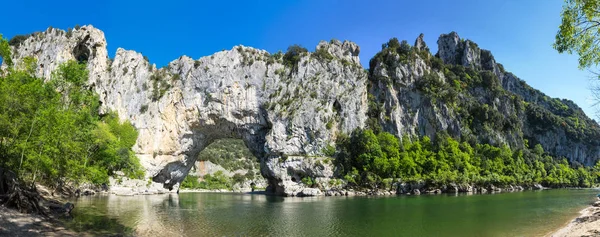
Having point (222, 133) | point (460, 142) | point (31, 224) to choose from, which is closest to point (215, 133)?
point (222, 133)

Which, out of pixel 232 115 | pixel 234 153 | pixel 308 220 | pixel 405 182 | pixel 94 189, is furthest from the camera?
pixel 234 153

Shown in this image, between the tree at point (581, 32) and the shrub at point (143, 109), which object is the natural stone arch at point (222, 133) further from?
the tree at point (581, 32)

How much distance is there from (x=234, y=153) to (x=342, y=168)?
303ft

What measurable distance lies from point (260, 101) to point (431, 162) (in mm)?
38211

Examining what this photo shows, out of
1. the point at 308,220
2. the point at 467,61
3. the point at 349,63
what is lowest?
the point at 308,220

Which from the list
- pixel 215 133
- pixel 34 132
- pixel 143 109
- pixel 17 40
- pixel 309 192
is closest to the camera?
pixel 34 132

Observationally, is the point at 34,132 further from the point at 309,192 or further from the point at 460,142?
the point at 460,142

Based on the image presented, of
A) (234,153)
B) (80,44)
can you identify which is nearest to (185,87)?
(80,44)

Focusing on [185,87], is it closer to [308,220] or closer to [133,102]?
[133,102]

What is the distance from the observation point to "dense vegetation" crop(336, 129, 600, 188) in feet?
216

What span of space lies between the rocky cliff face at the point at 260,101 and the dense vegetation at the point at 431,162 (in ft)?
12.5

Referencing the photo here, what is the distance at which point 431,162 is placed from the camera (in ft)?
227

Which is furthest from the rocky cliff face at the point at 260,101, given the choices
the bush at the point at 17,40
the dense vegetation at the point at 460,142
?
the bush at the point at 17,40

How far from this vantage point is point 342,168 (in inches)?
2608
